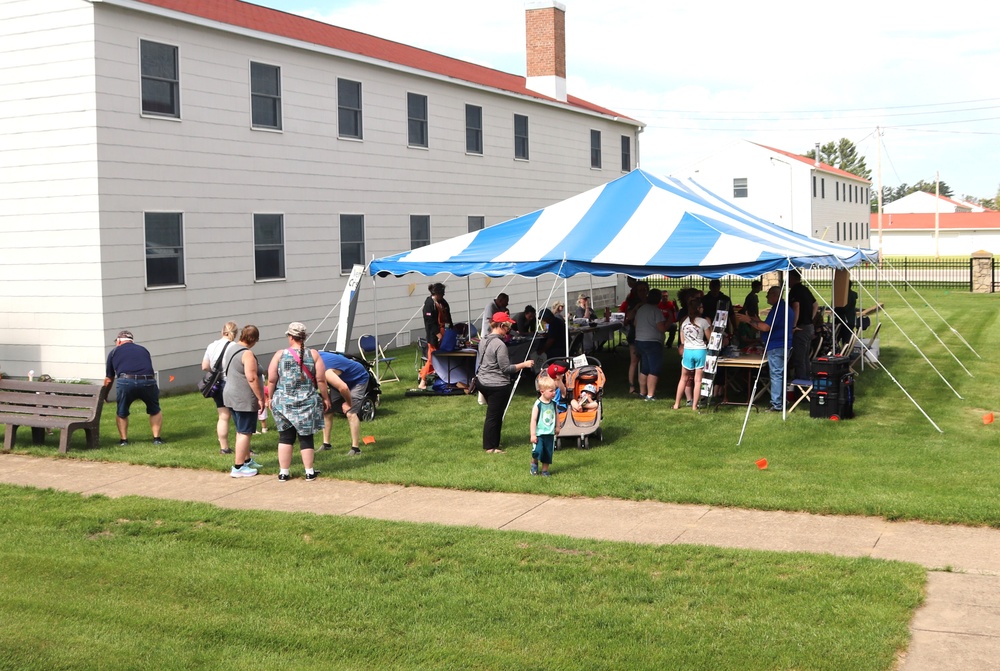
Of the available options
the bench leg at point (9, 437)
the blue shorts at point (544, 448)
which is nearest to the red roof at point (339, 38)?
the bench leg at point (9, 437)

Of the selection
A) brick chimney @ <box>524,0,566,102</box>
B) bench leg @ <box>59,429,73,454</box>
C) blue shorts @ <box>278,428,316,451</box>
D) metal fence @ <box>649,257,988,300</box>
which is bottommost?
bench leg @ <box>59,429,73,454</box>

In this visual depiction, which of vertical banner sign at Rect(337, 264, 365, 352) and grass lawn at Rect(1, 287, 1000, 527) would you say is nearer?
grass lawn at Rect(1, 287, 1000, 527)

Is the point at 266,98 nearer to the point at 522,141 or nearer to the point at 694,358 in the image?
the point at 522,141

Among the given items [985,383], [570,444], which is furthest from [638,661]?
[985,383]

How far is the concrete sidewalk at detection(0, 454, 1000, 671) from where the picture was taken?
6.48 m

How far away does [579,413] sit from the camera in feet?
40.2

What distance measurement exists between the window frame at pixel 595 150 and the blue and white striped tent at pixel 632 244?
1478 cm

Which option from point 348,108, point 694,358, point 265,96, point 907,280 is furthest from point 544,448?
point 907,280

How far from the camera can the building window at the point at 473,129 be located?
2619cm

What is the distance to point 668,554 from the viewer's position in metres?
8.01

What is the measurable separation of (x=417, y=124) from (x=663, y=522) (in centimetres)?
1694

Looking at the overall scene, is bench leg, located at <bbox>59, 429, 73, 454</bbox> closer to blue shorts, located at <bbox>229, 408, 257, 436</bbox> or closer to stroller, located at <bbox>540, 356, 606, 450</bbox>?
blue shorts, located at <bbox>229, 408, 257, 436</bbox>

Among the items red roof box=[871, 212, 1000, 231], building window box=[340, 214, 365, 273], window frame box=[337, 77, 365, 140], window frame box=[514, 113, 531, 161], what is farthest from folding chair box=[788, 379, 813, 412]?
red roof box=[871, 212, 1000, 231]

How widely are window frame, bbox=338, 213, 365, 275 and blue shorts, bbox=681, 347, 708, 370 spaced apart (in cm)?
971
